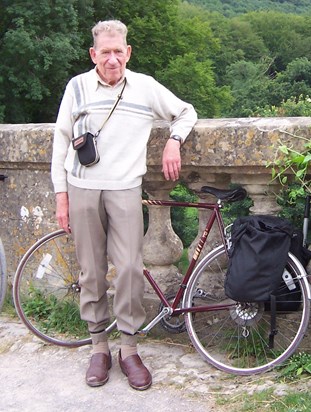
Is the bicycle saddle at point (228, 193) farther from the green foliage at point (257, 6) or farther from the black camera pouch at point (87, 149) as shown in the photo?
the green foliage at point (257, 6)

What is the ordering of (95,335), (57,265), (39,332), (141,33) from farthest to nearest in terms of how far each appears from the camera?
1. (141,33)
2. (57,265)
3. (39,332)
4. (95,335)

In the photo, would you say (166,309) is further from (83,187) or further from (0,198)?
(0,198)

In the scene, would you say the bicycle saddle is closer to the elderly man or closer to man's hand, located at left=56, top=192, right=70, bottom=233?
the elderly man

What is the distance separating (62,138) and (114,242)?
54 centimetres

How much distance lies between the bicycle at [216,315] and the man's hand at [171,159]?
0.75 feet

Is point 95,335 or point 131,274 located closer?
point 131,274

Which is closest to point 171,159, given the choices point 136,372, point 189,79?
point 136,372

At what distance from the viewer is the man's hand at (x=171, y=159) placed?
301 centimetres

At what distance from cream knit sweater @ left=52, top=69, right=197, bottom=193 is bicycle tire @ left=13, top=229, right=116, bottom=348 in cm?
61

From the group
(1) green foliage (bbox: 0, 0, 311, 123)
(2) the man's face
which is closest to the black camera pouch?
(2) the man's face

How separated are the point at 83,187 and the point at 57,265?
36.6 inches

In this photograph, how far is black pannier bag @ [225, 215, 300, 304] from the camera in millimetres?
2861

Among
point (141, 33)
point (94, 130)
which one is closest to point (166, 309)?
point (94, 130)

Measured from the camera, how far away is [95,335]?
322 cm
